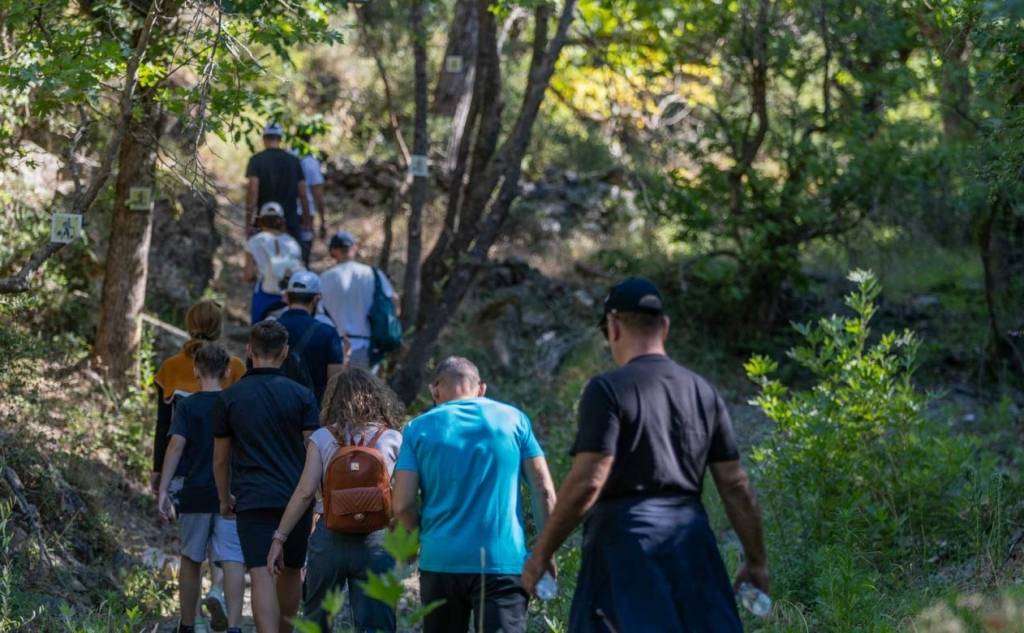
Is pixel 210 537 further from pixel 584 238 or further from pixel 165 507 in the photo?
pixel 584 238

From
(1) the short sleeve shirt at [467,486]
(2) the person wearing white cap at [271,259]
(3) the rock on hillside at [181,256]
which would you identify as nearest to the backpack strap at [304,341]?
(2) the person wearing white cap at [271,259]

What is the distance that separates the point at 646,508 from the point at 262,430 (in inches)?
106

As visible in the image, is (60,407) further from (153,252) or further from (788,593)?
(788,593)

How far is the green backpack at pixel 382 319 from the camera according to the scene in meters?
10.6

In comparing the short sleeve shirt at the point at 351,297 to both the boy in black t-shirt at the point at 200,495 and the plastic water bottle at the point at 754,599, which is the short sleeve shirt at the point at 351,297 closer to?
the boy in black t-shirt at the point at 200,495

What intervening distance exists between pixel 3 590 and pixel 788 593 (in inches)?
175

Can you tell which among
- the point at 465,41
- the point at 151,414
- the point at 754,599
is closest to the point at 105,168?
the point at 151,414

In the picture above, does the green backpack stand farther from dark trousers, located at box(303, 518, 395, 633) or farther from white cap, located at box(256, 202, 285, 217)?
dark trousers, located at box(303, 518, 395, 633)

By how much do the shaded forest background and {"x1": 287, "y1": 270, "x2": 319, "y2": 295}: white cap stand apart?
2.66 feet

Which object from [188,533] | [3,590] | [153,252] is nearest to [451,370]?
[188,533]

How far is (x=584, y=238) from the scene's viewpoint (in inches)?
707

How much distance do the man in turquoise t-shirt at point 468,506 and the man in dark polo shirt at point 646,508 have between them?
0.56 meters

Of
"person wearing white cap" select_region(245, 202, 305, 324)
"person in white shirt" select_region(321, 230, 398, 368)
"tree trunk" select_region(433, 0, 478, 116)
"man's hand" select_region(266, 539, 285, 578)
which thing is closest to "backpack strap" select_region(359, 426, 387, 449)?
"man's hand" select_region(266, 539, 285, 578)

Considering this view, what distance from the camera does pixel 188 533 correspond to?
7184 millimetres
